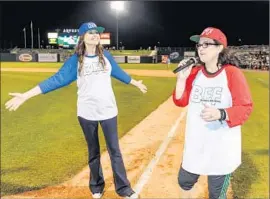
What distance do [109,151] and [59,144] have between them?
436 centimetres

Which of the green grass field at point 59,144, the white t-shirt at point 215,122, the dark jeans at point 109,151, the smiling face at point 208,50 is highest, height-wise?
the smiling face at point 208,50

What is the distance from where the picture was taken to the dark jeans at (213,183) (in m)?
3.63

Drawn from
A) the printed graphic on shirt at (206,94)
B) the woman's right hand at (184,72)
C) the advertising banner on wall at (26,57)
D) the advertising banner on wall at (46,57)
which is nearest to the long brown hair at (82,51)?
the woman's right hand at (184,72)

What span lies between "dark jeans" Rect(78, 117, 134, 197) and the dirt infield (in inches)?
14.9

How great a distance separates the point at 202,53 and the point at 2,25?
9197 centimetres

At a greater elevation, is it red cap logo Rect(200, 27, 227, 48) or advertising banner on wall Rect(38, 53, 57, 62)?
red cap logo Rect(200, 27, 227, 48)

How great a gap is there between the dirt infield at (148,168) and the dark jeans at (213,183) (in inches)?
5.7

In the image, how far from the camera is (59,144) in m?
8.86

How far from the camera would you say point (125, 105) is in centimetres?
1466

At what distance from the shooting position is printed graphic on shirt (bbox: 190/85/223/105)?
11.2ft

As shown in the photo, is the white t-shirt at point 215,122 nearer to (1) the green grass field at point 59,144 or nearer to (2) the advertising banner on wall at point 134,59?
(1) the green grass field at point 59,144

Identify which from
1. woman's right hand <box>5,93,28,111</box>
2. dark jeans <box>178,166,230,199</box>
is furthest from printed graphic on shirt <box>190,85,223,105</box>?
woman's right hand <box>5,93,28,111</box>

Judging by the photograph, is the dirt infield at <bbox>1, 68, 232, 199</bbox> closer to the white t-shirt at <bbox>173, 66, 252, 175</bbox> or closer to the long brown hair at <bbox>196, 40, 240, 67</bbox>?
the white t-shirt at <bbox>173, 66, 252, 175</bbox>

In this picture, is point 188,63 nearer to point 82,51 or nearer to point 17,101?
point 82,51
